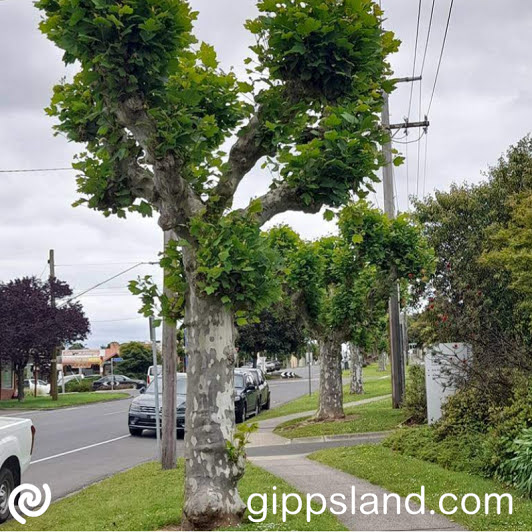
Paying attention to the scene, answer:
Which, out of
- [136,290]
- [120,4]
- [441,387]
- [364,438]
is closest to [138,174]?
[136,290]

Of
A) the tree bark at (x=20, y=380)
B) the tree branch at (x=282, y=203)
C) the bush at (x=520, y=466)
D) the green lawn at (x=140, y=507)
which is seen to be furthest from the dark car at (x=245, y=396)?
the tree bark at (x=20, y=380)

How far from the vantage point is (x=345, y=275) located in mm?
18297

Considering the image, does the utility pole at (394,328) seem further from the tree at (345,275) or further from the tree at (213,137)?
the tree at (213,137)

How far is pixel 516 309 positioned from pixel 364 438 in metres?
4.96

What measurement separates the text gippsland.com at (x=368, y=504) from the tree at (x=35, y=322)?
96.5 feet

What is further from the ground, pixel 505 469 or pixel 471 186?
pixel 471 186

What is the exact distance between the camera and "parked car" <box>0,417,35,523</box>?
30.4 ft

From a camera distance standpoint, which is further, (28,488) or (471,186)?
(471,186)

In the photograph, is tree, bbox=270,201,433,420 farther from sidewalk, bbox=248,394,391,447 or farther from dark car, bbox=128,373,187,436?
dark car, bbox=128,373,187,436

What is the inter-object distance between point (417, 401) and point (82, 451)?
7.46 meters

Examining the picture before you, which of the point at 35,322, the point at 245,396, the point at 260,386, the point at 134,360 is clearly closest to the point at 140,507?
the point at 245,396

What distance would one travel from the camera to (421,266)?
17.5 m

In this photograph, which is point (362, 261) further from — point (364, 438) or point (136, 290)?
point (136, 290)

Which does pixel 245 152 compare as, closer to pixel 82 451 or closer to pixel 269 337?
pixel 82 451
